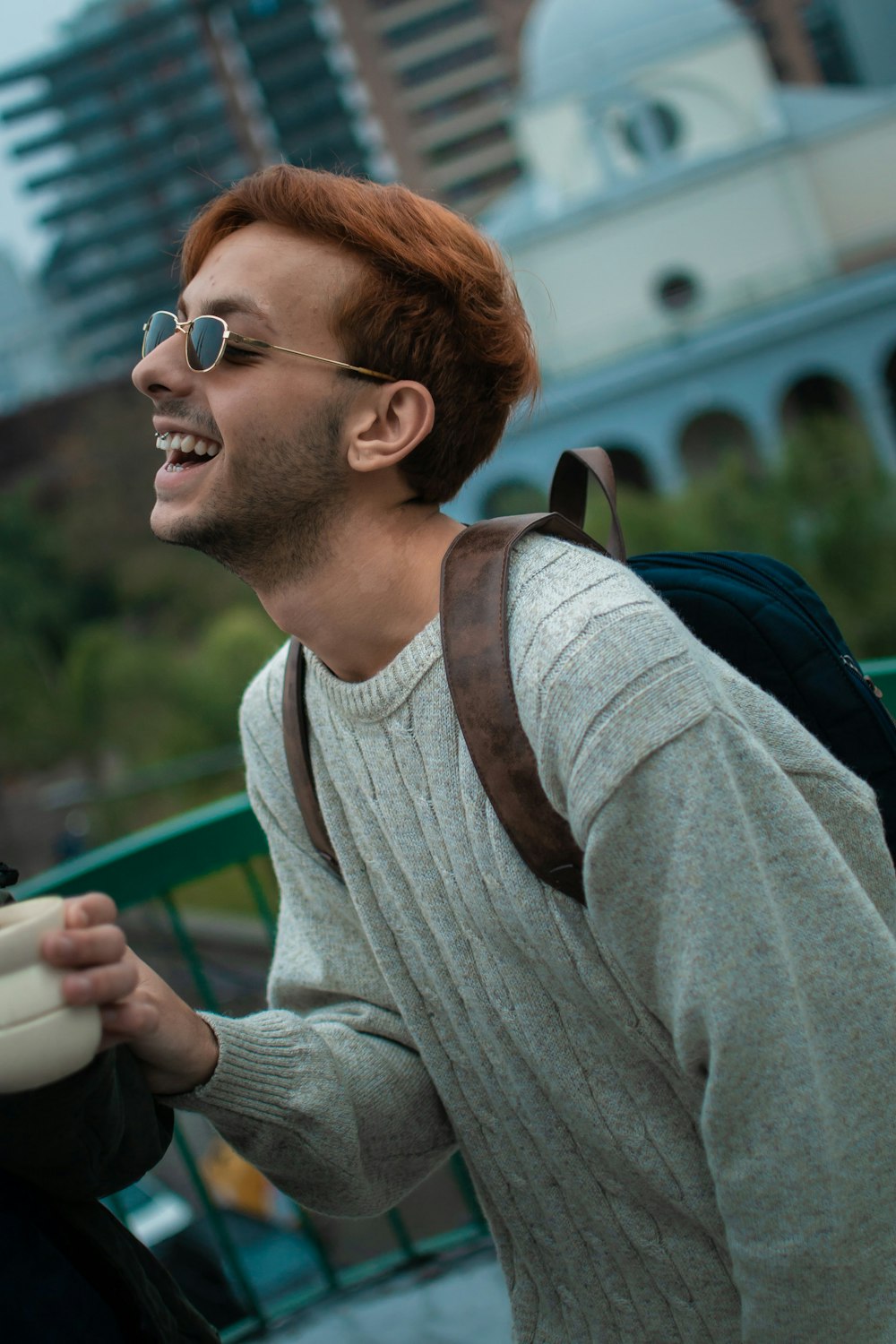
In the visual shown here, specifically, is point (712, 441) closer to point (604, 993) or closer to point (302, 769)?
point (302, 769)

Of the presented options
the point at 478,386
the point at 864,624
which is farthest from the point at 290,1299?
the point at 864,624

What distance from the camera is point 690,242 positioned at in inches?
983

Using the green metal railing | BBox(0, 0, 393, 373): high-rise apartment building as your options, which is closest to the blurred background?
the green metal railing

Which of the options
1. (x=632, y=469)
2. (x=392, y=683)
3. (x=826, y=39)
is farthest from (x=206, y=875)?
(x=826, y=39)

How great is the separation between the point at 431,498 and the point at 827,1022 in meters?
0.79

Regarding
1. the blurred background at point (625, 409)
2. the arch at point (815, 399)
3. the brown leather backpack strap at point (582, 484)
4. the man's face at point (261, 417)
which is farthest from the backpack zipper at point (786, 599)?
the arch at point (815, 399)

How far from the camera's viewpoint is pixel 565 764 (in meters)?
1.12

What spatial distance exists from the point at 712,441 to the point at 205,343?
80.7 ft

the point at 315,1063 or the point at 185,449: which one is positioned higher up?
the point at 185,449

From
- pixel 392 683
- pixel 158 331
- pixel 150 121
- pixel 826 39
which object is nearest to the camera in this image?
pixel 392 683

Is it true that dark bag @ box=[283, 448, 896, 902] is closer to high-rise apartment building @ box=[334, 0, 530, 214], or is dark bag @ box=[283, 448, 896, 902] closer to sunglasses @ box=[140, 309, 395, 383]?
sunglasses @ box=[140, 309, 395, 383]

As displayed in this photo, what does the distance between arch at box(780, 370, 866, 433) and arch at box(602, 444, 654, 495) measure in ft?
9.81

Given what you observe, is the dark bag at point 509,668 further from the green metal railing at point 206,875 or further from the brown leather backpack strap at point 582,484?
the green metal railing at point 206,875

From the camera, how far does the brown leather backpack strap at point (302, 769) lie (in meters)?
1.52
